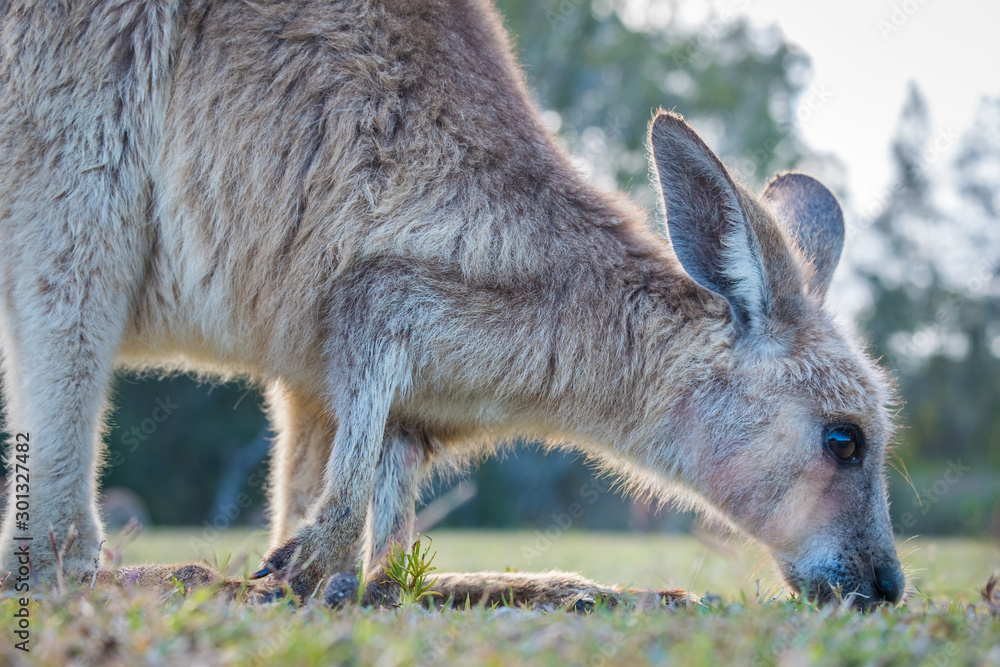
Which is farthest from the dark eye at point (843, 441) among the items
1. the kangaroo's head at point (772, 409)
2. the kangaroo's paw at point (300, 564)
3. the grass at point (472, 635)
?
the kangaroo's paw at point (300, 564)

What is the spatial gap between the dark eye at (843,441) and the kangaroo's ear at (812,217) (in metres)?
0.79

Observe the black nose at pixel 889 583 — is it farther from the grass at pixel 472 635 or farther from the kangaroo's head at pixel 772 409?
the grass at pixel 472 635

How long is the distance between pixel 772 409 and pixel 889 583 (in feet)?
2.52

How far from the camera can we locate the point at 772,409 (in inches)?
127

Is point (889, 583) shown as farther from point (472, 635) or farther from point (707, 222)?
point (472, 635)

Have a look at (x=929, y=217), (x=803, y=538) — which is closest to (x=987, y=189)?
(x=929, y=217)

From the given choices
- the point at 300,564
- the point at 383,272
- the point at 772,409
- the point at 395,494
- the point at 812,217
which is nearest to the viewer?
the point at 300,564

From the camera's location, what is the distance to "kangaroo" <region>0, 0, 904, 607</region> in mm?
3061

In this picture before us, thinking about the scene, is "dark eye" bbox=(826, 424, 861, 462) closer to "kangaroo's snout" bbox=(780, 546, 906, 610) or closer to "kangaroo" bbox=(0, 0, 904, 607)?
"kangaroo" bbox=(0, 0, 904, 607)

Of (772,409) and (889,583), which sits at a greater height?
(772,409)

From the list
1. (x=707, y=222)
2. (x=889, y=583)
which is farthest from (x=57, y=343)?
(x=889, y=583)

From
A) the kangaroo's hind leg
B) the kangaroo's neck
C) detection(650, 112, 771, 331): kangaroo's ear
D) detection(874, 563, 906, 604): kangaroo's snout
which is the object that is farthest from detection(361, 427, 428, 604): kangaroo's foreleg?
detection(874, 563, 906, 604): kangaroo's snout

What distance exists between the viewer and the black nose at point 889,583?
3.13m

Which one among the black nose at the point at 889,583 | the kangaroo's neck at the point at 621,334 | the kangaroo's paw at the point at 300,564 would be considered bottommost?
the kangaroo's paw at the point at 300,564
